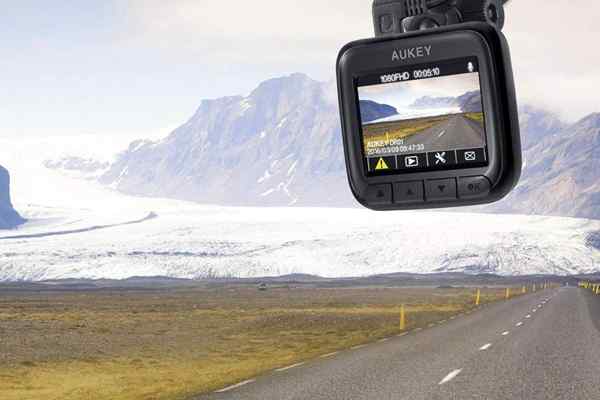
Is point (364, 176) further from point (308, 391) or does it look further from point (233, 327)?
point (233, 327)

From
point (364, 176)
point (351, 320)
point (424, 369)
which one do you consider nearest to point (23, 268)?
point (351, 320)

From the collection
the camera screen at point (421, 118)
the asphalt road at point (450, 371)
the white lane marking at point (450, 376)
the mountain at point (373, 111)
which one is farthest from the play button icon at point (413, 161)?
the white lane marking at point (450, 376)

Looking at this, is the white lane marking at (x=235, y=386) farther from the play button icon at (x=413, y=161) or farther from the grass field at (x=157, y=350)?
the play button icon at (x=413, y=161)

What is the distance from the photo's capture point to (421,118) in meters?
5.21

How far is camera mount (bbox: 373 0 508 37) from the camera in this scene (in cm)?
434

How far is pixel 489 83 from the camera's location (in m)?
4.49

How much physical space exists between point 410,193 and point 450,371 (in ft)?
54.8

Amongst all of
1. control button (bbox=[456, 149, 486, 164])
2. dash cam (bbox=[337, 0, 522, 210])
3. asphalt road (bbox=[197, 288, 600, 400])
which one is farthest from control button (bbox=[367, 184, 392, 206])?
asphalt road (bbox=[197, 288, 600, 400])

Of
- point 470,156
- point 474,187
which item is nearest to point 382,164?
point 470,156

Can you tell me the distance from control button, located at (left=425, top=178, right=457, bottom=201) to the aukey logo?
666mm

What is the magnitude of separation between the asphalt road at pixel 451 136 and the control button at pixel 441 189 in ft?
0.74

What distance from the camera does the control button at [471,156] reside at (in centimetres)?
473

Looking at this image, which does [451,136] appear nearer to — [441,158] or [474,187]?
[441,158]

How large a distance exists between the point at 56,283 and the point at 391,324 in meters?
155
